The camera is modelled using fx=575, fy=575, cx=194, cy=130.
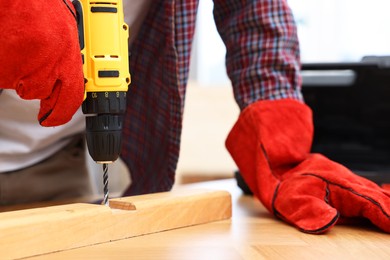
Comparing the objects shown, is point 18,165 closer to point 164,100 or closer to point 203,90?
point 164,100

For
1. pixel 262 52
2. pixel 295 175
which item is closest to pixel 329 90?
pixel 262 52

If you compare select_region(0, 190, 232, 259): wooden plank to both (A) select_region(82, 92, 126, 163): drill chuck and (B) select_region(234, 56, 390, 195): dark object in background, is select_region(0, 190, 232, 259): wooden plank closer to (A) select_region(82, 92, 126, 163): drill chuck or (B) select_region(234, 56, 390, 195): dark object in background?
(A) select_region(82, 92, 126, 163): drill chuck

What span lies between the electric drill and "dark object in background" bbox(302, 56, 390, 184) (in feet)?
2.48

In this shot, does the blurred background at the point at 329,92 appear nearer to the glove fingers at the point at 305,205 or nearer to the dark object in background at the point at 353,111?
the dark object in background at the point at 353,111

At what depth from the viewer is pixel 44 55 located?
24.8 inches

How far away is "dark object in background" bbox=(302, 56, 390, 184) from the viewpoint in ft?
4.43

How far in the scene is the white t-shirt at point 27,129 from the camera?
954 millimetres

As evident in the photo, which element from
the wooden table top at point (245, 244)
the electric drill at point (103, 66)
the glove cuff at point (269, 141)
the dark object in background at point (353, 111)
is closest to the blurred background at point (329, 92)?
the dark object in background at point (353, 111)

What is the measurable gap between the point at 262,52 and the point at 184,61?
14 cm

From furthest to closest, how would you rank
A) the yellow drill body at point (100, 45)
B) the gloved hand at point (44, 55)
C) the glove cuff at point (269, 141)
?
the glove cuff at point (269, 141), the yellow drill body at point (100, 45), the gloved hand at point (44, 55)

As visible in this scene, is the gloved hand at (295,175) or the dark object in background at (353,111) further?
the dark object in background at (353,111)

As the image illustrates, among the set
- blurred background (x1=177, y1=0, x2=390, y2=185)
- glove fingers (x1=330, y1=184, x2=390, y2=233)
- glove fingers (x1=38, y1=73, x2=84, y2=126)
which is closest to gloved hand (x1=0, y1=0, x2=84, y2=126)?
glove fingers (x1=38, y1=73, x2=84, y2=126)

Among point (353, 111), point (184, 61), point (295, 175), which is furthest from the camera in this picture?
point (353, 111)

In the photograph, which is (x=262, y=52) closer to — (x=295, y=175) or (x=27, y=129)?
(x=295, y=175)
